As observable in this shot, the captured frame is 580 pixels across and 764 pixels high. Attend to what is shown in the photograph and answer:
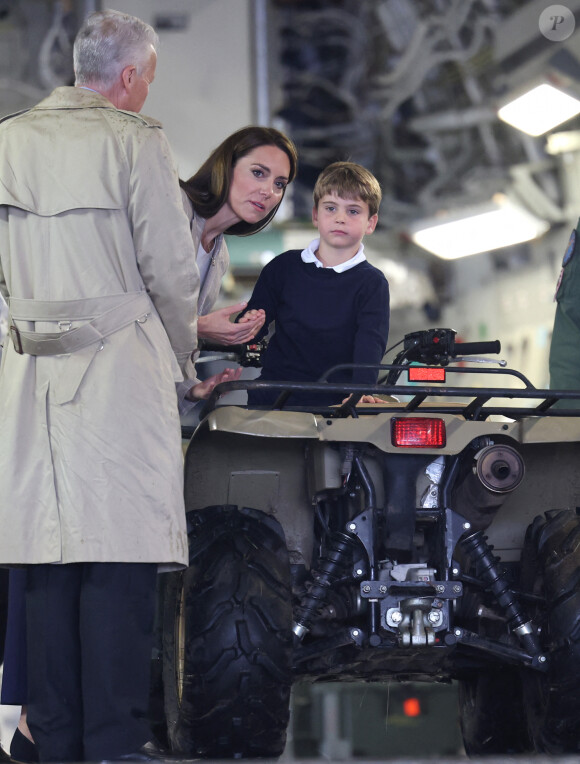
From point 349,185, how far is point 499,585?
64.6 inches

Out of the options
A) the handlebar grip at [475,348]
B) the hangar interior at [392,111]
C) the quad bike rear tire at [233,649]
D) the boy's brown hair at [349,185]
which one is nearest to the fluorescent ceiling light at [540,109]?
the hangar interior at [392,111]

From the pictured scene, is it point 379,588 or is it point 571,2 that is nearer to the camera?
point 379,588

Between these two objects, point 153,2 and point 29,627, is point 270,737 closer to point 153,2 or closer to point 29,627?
point 29,627

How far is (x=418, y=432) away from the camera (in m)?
3.75

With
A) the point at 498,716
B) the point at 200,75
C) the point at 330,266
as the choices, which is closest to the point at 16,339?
the point at 330,266

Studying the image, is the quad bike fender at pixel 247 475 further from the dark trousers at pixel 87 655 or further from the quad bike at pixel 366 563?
the dark trousers at pixel 87 655

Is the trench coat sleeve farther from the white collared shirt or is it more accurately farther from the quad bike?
the white collared shirt

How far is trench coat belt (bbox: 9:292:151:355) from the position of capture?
10.7 feet

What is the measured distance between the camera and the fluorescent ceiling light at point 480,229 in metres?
10.3

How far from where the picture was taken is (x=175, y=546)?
3.29 m

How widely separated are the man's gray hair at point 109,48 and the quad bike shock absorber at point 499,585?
177cm

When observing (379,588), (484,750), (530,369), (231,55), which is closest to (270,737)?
(379,588)

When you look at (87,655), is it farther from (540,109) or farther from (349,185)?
(540,109)

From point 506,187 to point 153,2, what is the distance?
11.9ft
